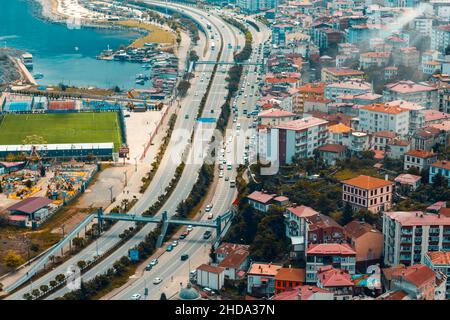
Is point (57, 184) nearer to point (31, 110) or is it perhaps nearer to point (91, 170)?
point (91, 170)

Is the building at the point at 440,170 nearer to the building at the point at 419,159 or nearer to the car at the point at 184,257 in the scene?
the building at the point at 419,159

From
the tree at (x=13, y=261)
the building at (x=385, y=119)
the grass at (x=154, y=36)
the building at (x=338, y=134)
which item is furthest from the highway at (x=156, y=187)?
the grass at (x=154, y=36)

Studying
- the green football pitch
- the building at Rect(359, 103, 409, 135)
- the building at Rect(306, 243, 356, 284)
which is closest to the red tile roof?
the building at Rect(306, 243, 356, 284)

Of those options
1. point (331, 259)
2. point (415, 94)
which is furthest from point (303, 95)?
point (331, 259)

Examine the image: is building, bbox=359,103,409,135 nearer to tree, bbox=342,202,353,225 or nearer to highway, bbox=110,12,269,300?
highway, bbox=110,12,269,300
